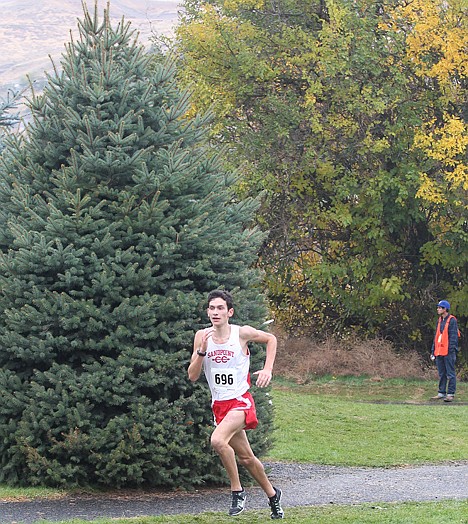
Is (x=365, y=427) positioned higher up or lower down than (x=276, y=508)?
lower down

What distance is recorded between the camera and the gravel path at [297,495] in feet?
30.2

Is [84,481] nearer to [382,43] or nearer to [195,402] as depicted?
[195,402]

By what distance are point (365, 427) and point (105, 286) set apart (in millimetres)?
8123

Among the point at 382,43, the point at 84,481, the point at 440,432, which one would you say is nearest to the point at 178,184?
the point at 84,481

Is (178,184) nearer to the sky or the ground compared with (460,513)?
nearer to the sky

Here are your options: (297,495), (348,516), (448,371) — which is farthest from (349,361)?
(348,516)

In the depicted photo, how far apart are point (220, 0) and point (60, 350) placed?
18300mm

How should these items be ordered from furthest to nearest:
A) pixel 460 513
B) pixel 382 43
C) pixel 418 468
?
pixel 382 43 → pixel 418 468 → pixel 460 513

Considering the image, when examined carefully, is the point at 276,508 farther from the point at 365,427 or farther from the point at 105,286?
the point at 365,427

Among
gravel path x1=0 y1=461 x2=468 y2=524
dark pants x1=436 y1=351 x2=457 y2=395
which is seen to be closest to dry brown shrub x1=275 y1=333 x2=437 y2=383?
dark pants x1=436 y1=351 x2=457 y2=395

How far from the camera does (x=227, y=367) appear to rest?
334 inches

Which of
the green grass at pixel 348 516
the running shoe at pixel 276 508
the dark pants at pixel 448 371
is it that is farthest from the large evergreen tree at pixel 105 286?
the dark pants at pixel 448 371

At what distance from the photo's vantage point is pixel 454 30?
2353 centimetres

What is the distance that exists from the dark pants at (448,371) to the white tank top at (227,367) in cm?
1306
